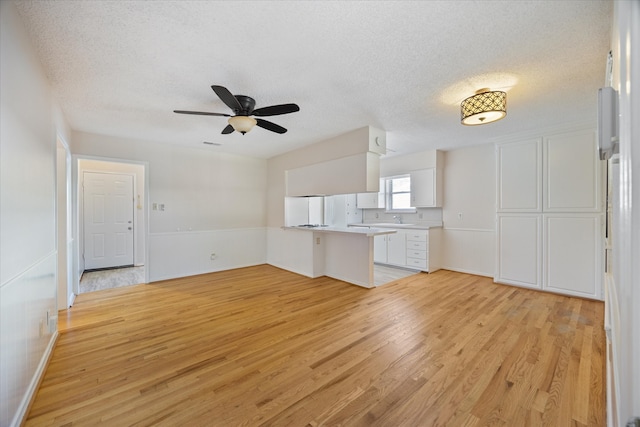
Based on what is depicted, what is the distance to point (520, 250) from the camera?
4.12 m

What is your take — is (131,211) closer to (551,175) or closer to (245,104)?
(245,104)

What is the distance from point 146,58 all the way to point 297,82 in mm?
1240

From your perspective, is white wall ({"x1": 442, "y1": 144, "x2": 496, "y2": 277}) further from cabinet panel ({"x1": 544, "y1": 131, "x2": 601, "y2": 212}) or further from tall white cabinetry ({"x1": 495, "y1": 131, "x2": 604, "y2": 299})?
cabinet panel ({"x1": 544, "y1": 131, "x2": 601, "y2": 212})

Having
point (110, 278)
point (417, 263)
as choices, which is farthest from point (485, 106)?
point (110, 278)

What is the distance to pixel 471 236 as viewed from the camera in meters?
5.00

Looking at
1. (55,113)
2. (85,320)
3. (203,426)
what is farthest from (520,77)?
(85,320)

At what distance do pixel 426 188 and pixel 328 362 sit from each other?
4.21 meters

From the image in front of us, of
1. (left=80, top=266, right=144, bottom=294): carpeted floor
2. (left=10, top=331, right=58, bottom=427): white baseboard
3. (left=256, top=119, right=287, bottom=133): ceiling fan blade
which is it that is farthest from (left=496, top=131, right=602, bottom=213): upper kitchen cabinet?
(left=80, top=266, right=144, bottom=294): carpeted floor

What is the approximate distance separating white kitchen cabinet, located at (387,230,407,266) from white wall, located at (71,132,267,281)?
9.38 feet

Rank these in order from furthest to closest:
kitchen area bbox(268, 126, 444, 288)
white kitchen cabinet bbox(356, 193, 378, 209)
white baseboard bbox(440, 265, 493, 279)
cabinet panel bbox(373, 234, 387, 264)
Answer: white kitchen cabinet bbox(356, 193, 378, 209) → cabinet panel bbox(373, 234, 387, 264) → white baseboard bbox(440, 265, 493, 279) → kitchen area bbox(268, 126, 444, 288)

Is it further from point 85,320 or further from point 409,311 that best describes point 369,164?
point 85,320

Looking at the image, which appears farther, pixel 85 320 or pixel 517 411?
pixel 85 320

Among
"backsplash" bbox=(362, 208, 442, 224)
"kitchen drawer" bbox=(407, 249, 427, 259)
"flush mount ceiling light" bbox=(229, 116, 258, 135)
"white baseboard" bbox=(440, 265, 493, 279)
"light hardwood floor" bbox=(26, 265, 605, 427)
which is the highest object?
"flush mount ceiling light" bbox=(229, 116, 258, 135)

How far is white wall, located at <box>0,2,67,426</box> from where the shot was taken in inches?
55.3
